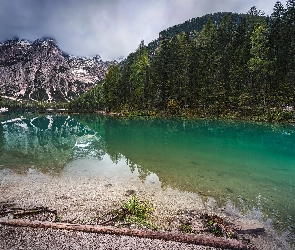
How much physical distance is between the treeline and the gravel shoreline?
5145 cm

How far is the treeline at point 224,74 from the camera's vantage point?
64500mm

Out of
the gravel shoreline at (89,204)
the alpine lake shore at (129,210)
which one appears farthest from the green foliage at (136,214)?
the gravel shoreline at (89,204)

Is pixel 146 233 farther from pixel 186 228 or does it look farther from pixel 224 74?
pixel 224 74

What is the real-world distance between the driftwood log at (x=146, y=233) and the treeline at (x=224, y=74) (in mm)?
54676

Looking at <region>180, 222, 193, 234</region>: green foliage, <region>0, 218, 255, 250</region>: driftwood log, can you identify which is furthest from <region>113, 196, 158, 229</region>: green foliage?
<region>0, 218, 255, 250</region>: driftwood log

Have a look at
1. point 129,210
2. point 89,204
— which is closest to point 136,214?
point 129,210

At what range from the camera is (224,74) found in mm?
76312

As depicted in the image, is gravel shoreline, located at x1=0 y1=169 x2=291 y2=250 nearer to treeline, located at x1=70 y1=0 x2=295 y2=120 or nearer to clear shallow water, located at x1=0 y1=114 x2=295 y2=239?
clear shallow water, located at x1=0 y1=114 x2=295 y2=239

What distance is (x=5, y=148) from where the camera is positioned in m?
28.6

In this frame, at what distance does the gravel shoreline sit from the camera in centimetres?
759

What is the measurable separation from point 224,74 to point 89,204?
75665mm

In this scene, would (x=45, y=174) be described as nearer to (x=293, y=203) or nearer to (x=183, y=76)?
(x=293, y=203)

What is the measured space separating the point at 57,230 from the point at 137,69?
88677 mm

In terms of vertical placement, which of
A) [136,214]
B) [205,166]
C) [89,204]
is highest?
[205,166]
